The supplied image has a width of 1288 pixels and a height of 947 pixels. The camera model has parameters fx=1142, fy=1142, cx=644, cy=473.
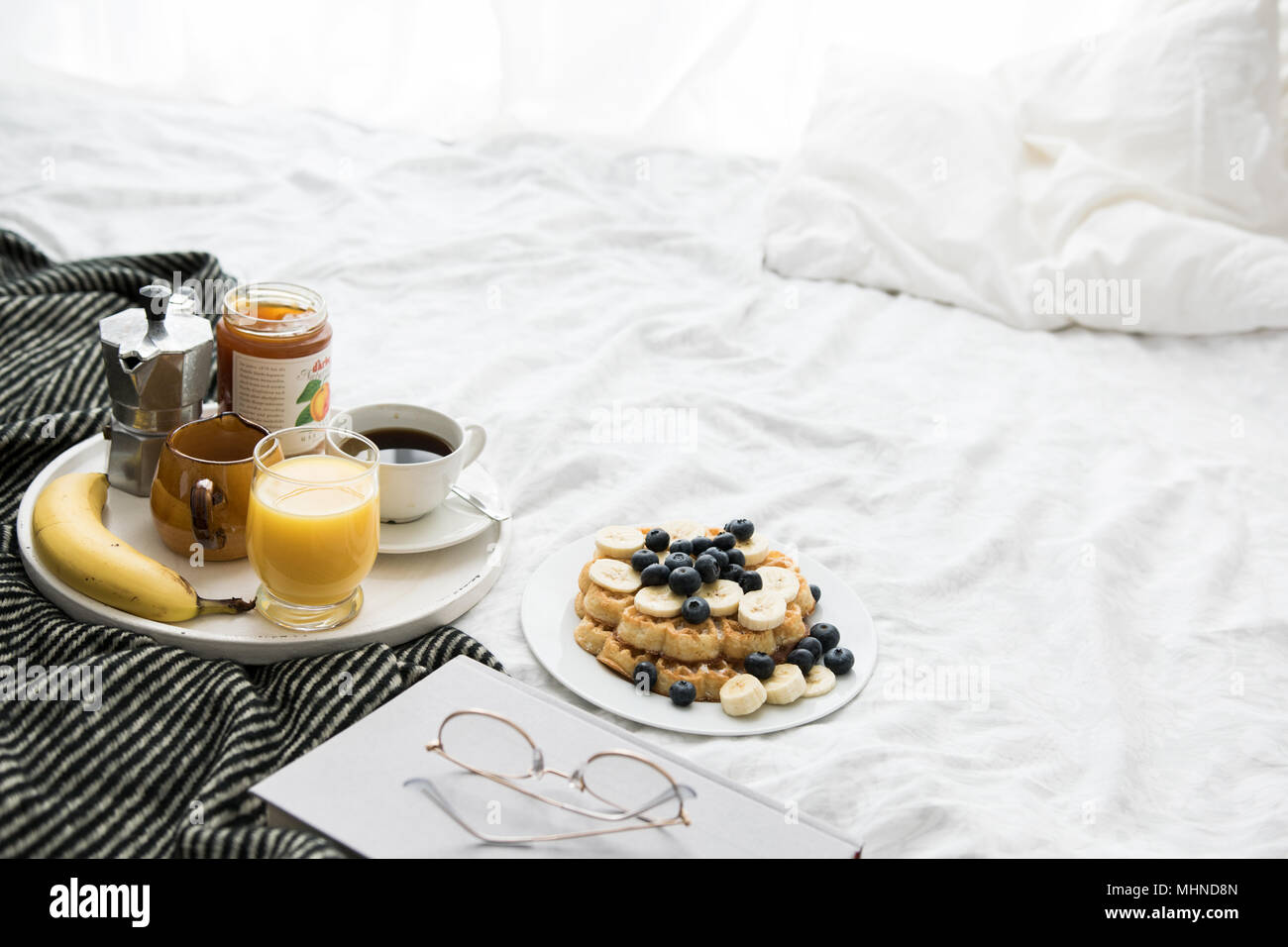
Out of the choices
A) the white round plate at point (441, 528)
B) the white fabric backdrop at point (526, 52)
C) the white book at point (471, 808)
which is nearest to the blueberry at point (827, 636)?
the white book at point (471, 808)

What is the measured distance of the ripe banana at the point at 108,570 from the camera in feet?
2.90

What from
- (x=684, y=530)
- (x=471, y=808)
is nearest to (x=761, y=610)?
(x=684, y=530)

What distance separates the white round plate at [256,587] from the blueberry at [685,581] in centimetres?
18

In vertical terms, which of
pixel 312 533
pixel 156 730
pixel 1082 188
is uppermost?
pixel 1082 188

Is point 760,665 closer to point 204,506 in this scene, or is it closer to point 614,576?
point 614,576

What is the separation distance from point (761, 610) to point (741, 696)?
0.08 metres

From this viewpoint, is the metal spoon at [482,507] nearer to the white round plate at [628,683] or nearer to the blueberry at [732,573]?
the white round plate at [628,683]

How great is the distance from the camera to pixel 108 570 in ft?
2.94

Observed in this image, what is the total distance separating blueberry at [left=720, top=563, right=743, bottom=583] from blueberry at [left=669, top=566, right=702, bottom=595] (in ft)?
0.14

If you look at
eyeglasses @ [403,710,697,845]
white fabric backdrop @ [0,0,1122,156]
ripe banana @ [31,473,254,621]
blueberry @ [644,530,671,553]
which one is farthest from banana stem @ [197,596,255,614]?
white fabric backdrop @ [0,0,1122,156]

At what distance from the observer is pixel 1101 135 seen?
5.66 feet

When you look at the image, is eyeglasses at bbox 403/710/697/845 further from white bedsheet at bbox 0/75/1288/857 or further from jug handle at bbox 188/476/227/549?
jug handle at bbox 188/476/227/549
